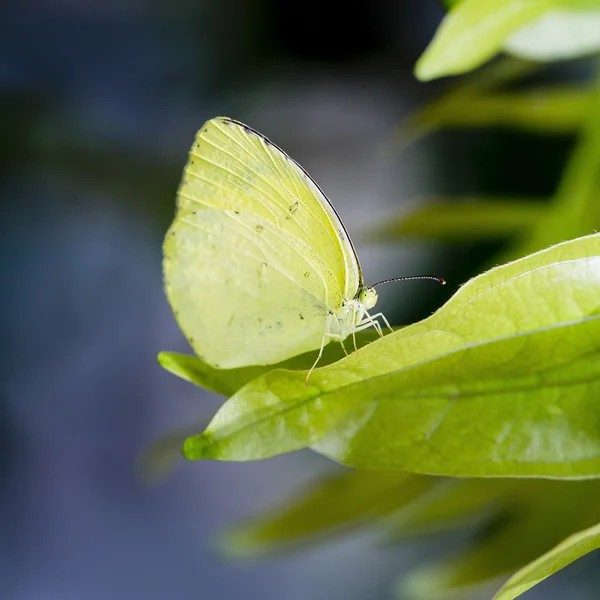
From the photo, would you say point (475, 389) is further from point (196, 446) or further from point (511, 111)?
point (511, 111)

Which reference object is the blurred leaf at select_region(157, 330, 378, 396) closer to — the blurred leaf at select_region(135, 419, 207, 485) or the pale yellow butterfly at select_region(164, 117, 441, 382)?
the pale yellow butterfly at select_region(164, 117, 441, 382)

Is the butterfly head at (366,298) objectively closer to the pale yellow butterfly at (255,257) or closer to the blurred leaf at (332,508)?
the pale yellow butterfly at (255,257)

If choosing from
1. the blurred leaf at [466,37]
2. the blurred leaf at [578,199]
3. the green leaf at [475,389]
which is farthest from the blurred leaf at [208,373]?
the blurred leaf at [578,199]

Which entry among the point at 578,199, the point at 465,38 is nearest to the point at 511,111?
the point at 578,199

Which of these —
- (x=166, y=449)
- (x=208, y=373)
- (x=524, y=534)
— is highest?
(x=208, y=373)

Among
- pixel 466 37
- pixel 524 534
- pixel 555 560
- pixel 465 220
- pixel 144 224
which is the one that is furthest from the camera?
pixel 144 224

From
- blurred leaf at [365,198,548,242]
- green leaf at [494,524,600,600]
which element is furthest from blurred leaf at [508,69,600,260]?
green leaf at [494,524,600,600]
